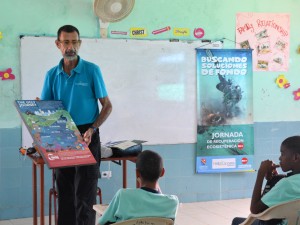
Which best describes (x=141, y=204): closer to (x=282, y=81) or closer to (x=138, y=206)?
(x=138, y=206)

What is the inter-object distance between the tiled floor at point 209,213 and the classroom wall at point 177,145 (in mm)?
129

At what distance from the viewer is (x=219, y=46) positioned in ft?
18.5

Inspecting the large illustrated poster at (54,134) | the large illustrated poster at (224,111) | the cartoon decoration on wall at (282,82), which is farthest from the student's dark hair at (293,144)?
the cartoon decoration on wall at (282,82)

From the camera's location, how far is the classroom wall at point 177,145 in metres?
4.86

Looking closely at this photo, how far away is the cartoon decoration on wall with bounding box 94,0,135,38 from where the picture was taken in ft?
16.1

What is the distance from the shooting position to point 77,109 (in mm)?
3330

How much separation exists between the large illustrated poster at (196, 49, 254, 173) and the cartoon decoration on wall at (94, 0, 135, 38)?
1057 mm

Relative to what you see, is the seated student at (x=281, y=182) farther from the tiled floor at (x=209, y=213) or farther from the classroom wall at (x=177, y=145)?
the classroom wall at (x=177, y=145)

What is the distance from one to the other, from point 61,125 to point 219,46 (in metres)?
2.94

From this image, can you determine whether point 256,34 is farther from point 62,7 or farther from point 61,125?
point 61,125

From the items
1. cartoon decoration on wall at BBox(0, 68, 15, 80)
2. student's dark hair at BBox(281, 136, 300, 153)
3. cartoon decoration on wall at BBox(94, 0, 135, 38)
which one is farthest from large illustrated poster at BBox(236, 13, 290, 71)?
student's dark hair at BBox(281, 136, 300, 153)

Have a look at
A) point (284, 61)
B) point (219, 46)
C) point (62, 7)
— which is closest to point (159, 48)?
point (219, 46)

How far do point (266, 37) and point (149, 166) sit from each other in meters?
3.85

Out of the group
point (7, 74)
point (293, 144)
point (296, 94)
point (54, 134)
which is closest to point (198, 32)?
point (296, 94)
